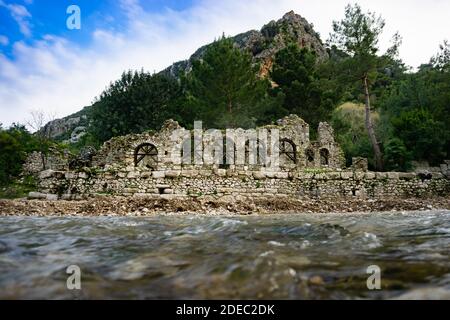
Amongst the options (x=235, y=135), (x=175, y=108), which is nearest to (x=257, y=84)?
(x=175, y=108)

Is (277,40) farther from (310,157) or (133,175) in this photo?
(133,175)

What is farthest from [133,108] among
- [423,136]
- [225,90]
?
[423,136]

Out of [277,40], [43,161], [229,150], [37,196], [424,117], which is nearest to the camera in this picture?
[37,196]

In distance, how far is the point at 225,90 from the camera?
24.6 m

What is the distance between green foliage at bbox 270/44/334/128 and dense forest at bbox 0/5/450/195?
0.29 ft

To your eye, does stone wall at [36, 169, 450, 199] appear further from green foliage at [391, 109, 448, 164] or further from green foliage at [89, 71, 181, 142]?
green foliage at [89, 71, 181, 142]

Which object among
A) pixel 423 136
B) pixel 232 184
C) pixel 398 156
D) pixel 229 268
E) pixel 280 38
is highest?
pixel 280 38

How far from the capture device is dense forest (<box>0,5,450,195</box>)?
19766 mm

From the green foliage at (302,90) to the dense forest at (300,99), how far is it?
9 centimetres

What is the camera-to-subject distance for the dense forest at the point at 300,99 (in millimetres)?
19766

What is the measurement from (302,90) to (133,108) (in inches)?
597

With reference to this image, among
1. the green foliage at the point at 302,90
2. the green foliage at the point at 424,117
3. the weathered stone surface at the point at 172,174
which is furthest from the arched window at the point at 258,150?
the green foliage at the point at 302,90
